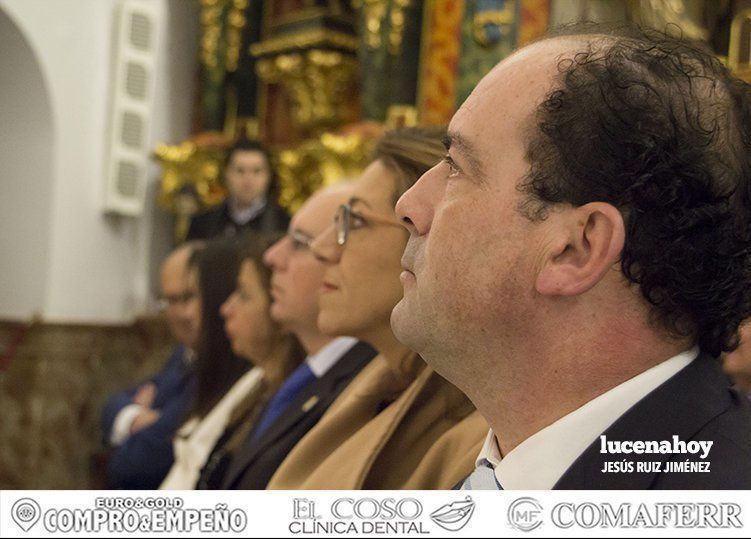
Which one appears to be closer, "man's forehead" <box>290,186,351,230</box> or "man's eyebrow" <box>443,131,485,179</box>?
"man's eyebrow" <box>443,131,485,179</box>

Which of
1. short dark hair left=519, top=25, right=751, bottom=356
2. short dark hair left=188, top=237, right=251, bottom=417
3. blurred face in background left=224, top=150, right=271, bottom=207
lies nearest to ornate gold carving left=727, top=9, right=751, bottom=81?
short dark hair left=519, top=25, right=751, bottom=356

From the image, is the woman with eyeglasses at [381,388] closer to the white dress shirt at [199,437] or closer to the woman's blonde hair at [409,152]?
the woman's blonde hair at [409,152]

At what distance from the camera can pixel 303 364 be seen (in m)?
2.27

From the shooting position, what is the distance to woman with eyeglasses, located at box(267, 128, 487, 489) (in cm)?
146

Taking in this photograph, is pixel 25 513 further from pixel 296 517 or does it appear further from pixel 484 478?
pixel 484 478

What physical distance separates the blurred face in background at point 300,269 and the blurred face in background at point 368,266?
1.35ft

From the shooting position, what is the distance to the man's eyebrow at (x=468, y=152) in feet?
3.62

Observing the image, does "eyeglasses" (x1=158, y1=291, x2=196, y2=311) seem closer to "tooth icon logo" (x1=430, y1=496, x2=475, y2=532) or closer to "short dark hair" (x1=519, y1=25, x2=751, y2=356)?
"tooth icon logo" (x1=430, y1=496, x2=475, y2=532)

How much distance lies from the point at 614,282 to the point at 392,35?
409 cm

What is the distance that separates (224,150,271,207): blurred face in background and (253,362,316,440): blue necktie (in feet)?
8.00

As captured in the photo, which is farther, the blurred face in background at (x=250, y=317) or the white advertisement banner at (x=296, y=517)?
the blurred face in background at (x=250, y=317)

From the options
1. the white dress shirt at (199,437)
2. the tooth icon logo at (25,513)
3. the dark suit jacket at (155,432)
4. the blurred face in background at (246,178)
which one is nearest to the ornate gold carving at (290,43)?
the blurred face in background at (246,178)

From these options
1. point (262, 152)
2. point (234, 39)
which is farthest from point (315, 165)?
point (234, 39)

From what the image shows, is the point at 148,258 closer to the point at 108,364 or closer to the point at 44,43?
the point at 108,364
